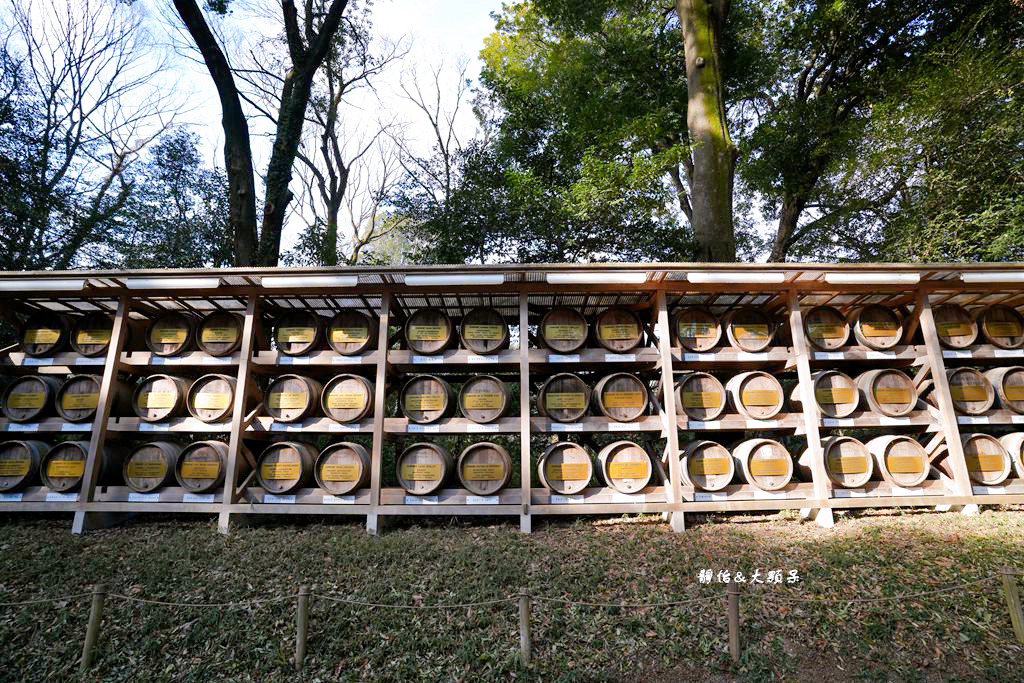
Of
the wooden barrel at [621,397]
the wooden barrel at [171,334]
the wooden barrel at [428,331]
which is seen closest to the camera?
the wooden barrel at [621,397]

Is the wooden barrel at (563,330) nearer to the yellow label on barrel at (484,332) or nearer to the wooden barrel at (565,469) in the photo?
the yellow label on barrel at (484,332)

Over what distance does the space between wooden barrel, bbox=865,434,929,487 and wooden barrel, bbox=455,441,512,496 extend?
4447 mm

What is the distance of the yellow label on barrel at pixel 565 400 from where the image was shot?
6.50 m

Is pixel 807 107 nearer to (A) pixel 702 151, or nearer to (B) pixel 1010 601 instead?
(A) pixel 702 151

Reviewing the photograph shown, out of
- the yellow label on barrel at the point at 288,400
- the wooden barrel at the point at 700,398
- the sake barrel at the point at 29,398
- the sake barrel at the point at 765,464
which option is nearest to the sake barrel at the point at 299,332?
the yellow label on barrel at the point at 288,400

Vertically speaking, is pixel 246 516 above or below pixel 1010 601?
above

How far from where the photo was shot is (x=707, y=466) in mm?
6285

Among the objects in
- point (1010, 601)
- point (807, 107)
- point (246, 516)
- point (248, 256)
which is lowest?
point (1010, 601)

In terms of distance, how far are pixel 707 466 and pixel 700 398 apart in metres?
0.83

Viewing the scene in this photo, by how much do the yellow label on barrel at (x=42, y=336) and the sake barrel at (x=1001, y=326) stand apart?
12.4 m

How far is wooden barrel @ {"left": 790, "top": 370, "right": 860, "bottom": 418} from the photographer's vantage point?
21.4ft

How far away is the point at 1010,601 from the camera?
3924 millimetres

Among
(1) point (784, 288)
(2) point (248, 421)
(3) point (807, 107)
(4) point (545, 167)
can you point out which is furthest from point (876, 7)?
(2) point (248, 421)

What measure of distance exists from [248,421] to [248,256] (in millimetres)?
4997
